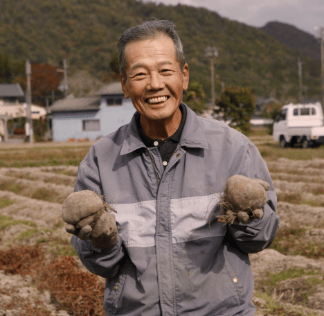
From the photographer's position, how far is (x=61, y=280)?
4164 mm

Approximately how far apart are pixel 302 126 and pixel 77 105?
21126mm

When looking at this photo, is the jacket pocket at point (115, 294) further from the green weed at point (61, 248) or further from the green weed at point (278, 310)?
the green weed at point (61, 248)

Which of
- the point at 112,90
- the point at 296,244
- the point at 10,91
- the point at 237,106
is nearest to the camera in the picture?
the point at 296,244

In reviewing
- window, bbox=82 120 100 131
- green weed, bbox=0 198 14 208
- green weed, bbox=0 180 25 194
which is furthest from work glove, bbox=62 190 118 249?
window, bbox=82 120 100 131

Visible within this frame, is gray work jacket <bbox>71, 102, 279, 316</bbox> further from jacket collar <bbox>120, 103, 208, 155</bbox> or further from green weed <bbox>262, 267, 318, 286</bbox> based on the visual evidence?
green weed <bbox>262, 267, 318, 286</bbox>

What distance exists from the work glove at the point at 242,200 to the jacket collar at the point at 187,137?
0.88 ft

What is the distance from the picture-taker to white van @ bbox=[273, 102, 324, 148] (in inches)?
705

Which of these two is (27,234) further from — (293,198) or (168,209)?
(293,198)

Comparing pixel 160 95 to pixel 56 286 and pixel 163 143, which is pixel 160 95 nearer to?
pixel 163 143

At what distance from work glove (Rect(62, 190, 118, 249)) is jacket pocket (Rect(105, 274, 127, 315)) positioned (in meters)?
0.26

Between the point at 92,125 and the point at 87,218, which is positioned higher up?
the point at 87,218

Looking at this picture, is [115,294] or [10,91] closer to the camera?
[115,294]

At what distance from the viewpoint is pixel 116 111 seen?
107 feet

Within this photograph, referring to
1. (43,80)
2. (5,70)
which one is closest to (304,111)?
(43,80)
